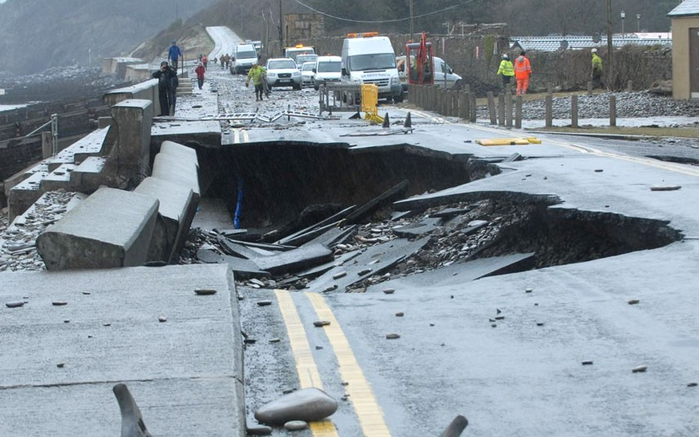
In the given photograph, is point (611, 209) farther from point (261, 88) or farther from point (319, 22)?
point (319, 22)

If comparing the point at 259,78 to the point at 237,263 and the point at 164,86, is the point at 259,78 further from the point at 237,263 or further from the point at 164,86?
the point at 237,263

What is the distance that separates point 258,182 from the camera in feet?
71.8

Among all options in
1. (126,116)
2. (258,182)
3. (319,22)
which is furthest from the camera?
(319,22)

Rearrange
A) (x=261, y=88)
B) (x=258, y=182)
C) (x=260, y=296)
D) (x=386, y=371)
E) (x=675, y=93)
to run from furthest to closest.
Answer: (x=261, y=88)
(x=675, y=93)
(x=258, y=182)
(x=260, y=296)
(x=386, y=371)

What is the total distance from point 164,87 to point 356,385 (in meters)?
24.2

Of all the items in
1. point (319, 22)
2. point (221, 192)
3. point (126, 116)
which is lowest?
point (221, 192)

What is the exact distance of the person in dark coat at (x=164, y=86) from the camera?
2903 cm

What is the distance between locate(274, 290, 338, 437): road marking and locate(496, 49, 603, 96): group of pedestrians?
23354 millimetres

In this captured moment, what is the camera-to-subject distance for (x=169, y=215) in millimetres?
11234

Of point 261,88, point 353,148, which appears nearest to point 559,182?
point 353,148

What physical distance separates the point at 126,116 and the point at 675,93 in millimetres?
26353

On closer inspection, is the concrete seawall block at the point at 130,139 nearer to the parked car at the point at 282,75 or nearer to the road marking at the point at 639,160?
the road marking at the point at 639,160

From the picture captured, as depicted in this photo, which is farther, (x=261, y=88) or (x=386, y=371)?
(x=261, y=88)

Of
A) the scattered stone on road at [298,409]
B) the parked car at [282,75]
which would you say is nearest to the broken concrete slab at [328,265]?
the scattered stone on road at [298,409]
